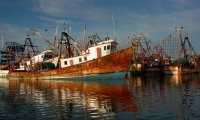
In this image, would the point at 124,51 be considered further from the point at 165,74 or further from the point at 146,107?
the point at 146,107

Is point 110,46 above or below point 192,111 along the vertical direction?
above

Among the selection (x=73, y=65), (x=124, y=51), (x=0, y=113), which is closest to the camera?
(x=0, y=113)

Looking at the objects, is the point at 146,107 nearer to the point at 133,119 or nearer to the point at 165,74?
the point at 133,119

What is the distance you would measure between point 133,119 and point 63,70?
46.9 m

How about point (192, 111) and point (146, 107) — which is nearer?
point (192, 111)

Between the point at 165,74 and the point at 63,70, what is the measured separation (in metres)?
30.5

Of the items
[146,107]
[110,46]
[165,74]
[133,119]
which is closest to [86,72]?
[110,46]

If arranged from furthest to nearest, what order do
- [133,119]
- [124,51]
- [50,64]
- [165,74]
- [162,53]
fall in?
[162,53]
[165,74]
[50,64]
[124,51]
[133,119]

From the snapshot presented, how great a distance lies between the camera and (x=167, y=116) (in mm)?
18047

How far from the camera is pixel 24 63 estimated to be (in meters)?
86.2

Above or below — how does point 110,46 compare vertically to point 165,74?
above

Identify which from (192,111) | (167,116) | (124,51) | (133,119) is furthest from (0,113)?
(124,51)

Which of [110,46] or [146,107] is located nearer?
[146,107]

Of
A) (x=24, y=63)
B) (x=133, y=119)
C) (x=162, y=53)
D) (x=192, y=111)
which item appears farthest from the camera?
(x=162, y=53)
